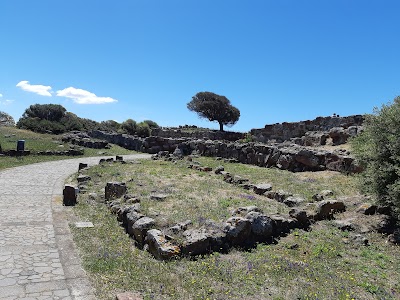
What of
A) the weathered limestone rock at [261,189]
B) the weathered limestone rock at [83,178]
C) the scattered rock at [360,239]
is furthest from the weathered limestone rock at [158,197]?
the weathered limestone rock at [83,178]

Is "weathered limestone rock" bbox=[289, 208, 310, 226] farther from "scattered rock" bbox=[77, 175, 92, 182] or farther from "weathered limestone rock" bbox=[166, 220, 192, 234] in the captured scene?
"scattered rock" bbox=[77, 175, 92, 182]

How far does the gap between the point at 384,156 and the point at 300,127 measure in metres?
19.7

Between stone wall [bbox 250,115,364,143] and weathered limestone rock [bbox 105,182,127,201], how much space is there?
1793 centimetres

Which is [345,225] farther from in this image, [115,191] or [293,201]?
[115,191]

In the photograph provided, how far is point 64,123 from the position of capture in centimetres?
5666

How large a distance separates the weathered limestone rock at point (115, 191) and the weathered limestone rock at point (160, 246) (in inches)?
210

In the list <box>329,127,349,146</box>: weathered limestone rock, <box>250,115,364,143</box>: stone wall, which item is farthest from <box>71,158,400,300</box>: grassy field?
<box>250,115,364,143</box>: stone wall

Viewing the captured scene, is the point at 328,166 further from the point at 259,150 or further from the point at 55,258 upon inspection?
the point at 55,258

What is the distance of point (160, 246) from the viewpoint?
7711 millimetres

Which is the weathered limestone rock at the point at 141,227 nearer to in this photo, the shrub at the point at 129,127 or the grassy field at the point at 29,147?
the grassy field at the point at 29,147

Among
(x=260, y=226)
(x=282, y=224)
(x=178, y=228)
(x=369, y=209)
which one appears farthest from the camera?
(x=369, y=209)

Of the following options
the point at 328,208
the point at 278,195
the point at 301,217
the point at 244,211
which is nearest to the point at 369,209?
the point at 328,208

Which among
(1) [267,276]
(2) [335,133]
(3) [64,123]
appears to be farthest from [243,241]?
(3) [64,123]

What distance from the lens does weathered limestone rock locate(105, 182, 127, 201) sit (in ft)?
44.0
